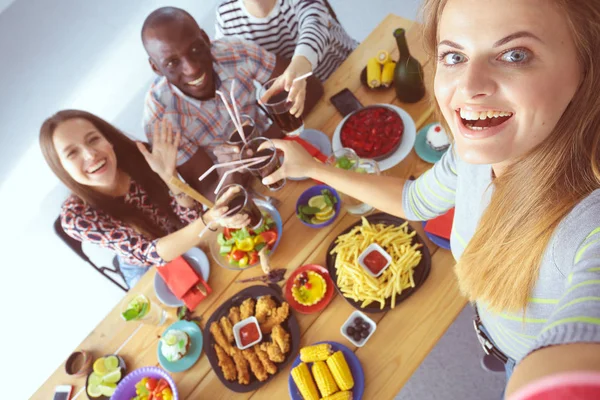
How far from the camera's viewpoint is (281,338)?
144cm

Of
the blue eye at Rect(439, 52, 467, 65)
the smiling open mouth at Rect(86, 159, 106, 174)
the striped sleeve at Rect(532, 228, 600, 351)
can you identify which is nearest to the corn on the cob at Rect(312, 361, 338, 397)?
the striped sleeve at Rect(532, 228, 600, 351)

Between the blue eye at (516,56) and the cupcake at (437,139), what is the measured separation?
983mm

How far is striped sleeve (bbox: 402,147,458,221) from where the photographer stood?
1.22 metres

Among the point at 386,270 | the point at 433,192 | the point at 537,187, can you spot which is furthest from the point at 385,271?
the point at 537,187

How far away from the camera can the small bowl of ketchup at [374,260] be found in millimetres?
1462

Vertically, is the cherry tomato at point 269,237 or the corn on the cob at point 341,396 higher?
the cherry tomato at point 269,237

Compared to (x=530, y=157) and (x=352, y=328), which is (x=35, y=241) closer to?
(x=352, y=328)

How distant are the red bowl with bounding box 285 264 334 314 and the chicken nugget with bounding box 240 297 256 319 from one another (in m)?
0.14

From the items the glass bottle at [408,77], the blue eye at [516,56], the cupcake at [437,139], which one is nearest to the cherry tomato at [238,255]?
the cupcake at [437,139]

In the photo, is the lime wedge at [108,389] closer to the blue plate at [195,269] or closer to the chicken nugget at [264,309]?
the blue plate at [195,269]

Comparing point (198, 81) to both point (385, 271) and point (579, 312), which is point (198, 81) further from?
point (579, 312)

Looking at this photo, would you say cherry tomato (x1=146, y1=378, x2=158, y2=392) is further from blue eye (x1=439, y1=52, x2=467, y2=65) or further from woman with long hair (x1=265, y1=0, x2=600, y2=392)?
blue eye (x1=439, y1=52, x2=467, y2=65)

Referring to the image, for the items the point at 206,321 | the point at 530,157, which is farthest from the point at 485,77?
the point at 206,321

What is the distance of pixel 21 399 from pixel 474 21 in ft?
12.0
